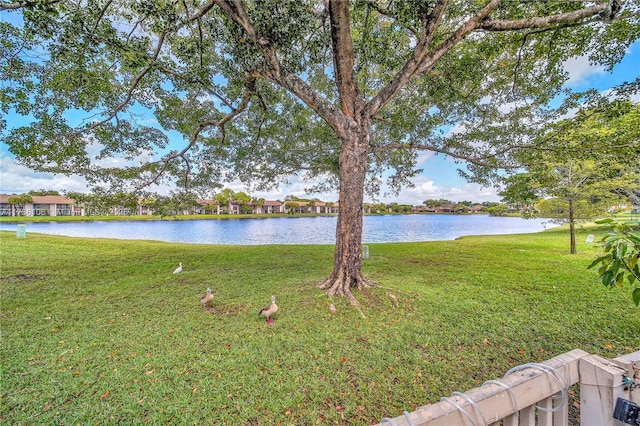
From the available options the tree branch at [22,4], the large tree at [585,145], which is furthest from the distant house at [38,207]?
the large tree at [585,145]

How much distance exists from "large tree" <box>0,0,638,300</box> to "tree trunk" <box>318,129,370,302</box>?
0.07 feet

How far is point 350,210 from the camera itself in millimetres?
4281

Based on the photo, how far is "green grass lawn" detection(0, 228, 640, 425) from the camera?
216cm

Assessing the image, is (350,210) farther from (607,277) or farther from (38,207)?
(38,207)

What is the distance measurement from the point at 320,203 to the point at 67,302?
240 feet

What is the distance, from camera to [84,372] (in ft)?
8.27

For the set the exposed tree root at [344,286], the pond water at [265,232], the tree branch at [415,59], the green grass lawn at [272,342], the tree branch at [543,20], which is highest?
the tree branch at [543,20]

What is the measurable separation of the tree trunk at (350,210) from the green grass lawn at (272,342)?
1.36 ft

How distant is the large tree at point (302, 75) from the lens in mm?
3924

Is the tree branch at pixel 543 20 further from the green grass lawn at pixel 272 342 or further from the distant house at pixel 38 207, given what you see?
the distant house at pixel 38 207

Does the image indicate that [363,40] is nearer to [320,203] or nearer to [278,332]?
[278,332]

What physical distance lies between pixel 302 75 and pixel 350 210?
3.55 meters

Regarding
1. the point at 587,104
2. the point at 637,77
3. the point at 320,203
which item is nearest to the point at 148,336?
the point at 587,104

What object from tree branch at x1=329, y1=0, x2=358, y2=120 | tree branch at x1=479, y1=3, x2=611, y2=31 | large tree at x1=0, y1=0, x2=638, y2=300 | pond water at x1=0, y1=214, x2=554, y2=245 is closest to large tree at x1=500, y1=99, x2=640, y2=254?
large tree at x1=0, y1=0, x2=638, y2=300
